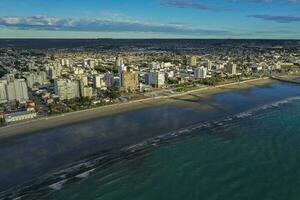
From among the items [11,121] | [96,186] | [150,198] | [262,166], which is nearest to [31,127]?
[11,121]

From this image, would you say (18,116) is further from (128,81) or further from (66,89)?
(128,81)

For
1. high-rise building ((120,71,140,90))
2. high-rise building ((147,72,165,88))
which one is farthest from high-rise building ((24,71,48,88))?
high-rise building ((147,72,165,88))

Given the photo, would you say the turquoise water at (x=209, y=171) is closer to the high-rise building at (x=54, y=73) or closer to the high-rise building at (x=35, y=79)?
the high-rise building at (x=35, y=79)

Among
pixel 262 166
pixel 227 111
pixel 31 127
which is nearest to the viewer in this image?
pixel 262 166

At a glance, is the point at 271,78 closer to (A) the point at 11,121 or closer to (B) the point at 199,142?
(B) the point at 199,142

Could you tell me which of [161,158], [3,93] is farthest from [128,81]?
[161,158]

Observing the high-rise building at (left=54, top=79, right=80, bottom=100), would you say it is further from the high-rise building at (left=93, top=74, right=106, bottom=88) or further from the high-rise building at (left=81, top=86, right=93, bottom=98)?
the high-rise building at (left=93, top=74, right=106, bottom=88)
